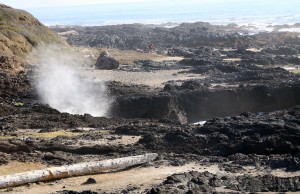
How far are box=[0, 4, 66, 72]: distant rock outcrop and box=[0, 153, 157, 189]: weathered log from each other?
658 inches

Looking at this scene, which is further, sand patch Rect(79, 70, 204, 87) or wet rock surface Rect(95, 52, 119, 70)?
wet rock surface Rect(95, 52, 119, 70)

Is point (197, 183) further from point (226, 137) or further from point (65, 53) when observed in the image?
point (65, 53)

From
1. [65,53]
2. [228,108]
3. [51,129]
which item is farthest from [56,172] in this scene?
[65,53]

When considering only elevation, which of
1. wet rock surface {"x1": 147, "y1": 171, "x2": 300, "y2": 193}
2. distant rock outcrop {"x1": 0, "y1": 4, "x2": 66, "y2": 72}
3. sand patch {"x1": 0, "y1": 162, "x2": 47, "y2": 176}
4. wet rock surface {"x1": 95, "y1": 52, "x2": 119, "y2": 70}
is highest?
distant rock outcrop {"x1": 0, "y1": 4, "x2": 66, "y2": 72}

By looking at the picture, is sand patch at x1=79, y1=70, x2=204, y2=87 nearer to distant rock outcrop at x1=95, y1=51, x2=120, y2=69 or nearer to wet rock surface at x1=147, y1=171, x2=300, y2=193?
distant rock outcrop at x1=95, y1=51, x2=120, y2=69

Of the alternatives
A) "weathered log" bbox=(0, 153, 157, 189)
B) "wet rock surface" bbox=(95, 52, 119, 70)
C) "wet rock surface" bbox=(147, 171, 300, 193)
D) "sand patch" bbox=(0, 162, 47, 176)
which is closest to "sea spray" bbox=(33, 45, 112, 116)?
"wet rock surface" bbox=(95, 52, 119, 70)

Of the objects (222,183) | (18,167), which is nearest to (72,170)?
(18,167)

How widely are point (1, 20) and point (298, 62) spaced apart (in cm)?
2314

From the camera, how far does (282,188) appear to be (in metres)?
11.4

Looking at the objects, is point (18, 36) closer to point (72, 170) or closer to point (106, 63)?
point (106, 63)

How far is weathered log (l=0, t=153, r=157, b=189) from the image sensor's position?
11917mm

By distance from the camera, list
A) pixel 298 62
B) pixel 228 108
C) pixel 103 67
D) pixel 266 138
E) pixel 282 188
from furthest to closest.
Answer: pixel 298 62 → pixel 103 67 → pixel 228 108 → pixel 266 138 → pixel 282 188

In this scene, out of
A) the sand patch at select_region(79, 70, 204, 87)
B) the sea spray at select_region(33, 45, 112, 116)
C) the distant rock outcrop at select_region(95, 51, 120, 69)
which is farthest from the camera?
the distant rock outcrop at select_region(95, 51, 120, 69)

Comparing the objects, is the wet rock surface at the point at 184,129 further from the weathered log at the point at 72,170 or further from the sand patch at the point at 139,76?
the sand patch at the point at 139,76
